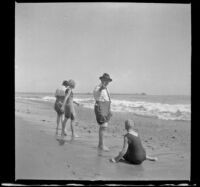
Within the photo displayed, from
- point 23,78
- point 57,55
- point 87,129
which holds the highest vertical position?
point 57,55

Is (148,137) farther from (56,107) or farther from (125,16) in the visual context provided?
(125,16)

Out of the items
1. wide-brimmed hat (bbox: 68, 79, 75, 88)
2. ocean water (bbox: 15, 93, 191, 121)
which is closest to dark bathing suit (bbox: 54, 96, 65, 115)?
ocean water (bbox: 15, 93, 191, 121)

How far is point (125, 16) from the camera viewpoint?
4484 mm

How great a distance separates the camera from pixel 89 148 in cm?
→ 445

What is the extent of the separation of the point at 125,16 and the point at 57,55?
112 cm

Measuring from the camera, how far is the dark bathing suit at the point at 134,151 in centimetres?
428

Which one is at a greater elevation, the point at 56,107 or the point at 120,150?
the point at 56,107

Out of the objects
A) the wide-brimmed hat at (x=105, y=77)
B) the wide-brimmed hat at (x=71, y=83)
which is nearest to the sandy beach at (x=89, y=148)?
the wide-brimmed hat at (x=71, y=83)

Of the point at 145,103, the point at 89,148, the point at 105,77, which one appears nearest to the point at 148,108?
the point at 145,103

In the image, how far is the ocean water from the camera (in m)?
4.43

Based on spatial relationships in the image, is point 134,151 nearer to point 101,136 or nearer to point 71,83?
point 101,136

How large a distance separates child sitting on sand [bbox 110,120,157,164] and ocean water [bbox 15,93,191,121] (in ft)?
0.82

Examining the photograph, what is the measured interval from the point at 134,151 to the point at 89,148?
0.63 meters
